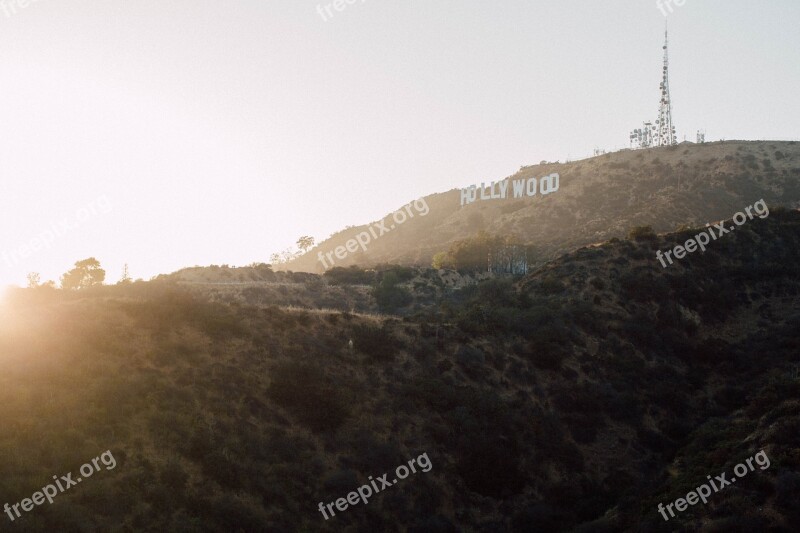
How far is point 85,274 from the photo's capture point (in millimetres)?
90625

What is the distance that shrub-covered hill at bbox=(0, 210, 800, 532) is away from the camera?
1044 inches

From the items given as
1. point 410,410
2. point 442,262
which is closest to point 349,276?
point 442,262

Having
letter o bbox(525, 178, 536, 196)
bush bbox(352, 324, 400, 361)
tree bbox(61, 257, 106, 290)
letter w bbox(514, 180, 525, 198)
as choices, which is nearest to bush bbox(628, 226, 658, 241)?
bush bbox(352, 324, 400, 361)

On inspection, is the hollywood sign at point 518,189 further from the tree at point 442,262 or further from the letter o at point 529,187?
the tree at point 442,262

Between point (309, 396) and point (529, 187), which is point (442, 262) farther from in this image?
point (309, 396)

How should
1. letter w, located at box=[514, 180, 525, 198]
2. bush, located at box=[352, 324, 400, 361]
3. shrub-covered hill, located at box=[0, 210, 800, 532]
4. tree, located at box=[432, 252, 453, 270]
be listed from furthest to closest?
letter w, located at box=[514, 180, 525, 198] < tree, located at box=[432, 252, 453, 270] < bush, located at box=[352, 324, 400, 361] < shrub-covered hill, located at box=[0, 210, 800, 532]

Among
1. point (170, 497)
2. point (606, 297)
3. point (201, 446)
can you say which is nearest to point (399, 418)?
point (201, 446)

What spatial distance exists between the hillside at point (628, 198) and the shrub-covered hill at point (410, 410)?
50004 millimetres

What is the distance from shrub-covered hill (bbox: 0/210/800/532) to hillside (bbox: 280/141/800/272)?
1969 inches

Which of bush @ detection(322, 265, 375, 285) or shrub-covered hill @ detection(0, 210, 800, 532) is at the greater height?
bush @ detection(322, 265, 375, 285)

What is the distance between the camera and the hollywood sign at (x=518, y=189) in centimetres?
14425

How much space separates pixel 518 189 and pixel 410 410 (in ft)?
394

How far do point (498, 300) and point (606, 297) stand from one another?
8807mm

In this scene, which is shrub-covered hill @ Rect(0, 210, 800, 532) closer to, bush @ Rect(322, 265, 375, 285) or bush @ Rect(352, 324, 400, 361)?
bush @ Rect(352, 324, 400, 361)
